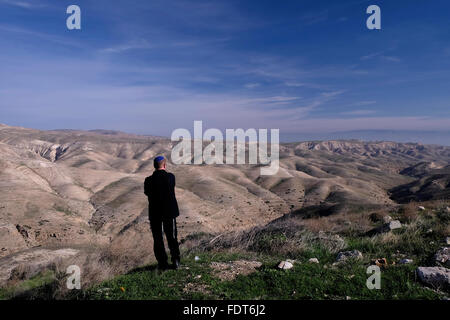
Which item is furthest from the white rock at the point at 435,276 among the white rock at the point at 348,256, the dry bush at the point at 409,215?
the dry bush at the point at 409,215

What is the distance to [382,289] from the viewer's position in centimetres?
551

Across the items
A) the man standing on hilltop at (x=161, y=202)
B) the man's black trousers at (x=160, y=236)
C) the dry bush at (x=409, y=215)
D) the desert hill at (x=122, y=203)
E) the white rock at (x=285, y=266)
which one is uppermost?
the man standing on hilltop at (x=161, y=202)

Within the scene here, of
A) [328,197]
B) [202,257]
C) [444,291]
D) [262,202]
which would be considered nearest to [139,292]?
[202,257]

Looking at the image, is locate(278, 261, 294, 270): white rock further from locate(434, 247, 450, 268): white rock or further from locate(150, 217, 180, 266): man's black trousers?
locate(434, 247, 450, 268): white rock

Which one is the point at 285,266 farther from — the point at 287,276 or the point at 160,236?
the point at 160,236

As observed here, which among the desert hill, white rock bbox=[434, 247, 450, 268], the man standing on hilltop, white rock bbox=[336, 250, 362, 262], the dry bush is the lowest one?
the desert hill

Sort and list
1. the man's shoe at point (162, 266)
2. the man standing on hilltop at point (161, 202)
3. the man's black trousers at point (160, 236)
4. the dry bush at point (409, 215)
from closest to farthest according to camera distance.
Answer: the man standing on hilltop at point (161, 202) < the man's black trousers at point (160, 236) < the man's shoe at point (162, 266) < the dry bush at point (409, 215)

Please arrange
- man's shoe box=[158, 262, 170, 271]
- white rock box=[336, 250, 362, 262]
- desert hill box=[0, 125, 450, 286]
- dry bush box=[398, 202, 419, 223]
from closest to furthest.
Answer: man's shoe box=[158, 262, 170, 271] < white rock box=[336, 250, 362, 262] < dry bush box=[398, 202, 419, 223] < desert hill box=[0, 125, 450, 286]

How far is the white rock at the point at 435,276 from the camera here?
5.40 m

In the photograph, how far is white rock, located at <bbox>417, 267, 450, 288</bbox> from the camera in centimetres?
540

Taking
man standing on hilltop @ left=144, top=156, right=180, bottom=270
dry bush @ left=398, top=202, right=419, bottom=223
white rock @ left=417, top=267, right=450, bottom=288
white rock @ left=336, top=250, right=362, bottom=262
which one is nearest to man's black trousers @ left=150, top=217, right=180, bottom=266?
man standing on hilltop @ left=144, top=156, right=180, bottom=270

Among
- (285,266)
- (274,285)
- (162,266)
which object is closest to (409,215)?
(285,266)

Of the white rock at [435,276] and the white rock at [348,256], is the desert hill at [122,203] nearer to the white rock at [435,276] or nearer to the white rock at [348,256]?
the white rock at [348,256]
